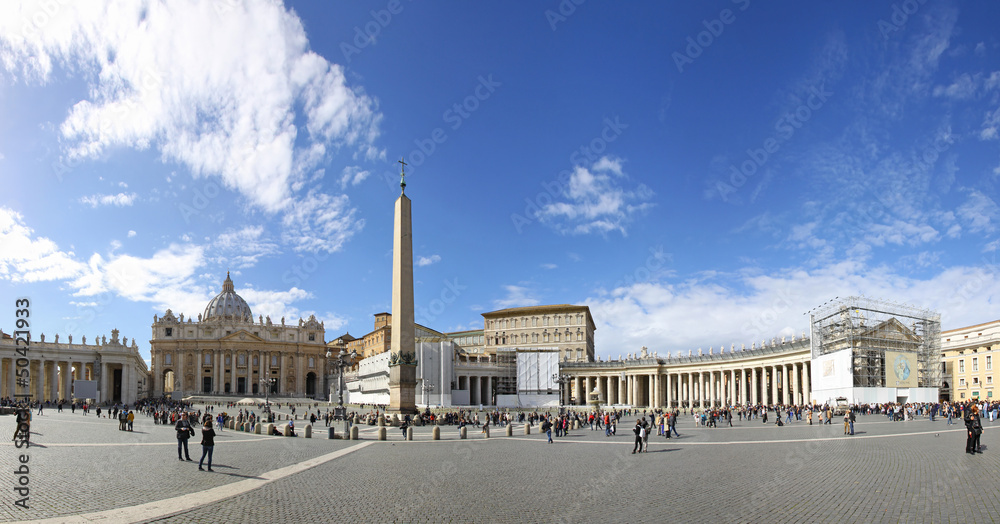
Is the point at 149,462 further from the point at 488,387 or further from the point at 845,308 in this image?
the point at 488,387

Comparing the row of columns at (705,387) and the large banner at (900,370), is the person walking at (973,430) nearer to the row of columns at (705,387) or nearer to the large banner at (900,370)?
the large banner at (900,370)

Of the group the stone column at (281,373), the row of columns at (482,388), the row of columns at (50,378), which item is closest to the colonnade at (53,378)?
the row of columns at (50,378)

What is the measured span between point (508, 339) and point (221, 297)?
80468 mm

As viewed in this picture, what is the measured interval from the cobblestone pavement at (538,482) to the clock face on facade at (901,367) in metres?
29.7

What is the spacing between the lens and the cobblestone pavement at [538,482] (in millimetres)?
10062

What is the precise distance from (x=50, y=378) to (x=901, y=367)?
95.0m

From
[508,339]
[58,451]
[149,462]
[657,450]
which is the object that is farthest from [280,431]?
[508,339]

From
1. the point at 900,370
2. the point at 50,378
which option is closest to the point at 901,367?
the point at 900,370

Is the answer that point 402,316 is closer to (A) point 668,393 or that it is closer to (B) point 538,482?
(B) point 538,482

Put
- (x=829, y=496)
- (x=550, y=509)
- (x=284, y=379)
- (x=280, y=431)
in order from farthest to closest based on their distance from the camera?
(x=284, y=379) → (x=280, y=431) → (x=829, y=496) → (x=550, y=509)

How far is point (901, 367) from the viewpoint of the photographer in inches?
1907

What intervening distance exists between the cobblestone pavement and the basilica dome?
125263 millimetres

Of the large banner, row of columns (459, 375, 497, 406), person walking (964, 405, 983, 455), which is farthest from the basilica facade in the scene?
person walking (964, 405, 983, 455)

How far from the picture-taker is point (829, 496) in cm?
1142
